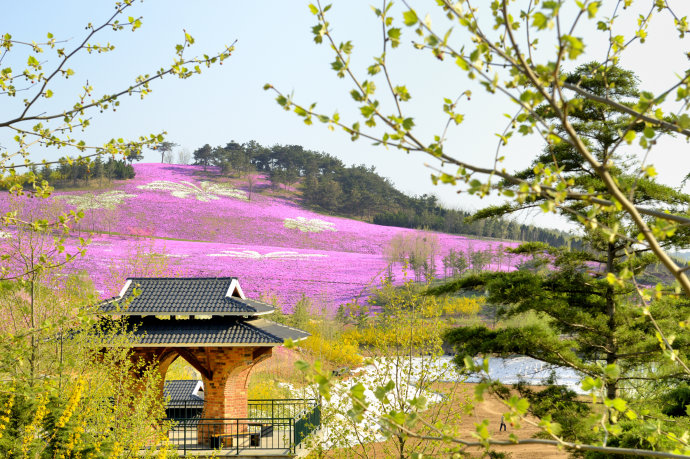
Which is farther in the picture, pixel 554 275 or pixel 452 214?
pixel 452 214

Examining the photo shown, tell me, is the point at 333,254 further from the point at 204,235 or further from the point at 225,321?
the point at 225,321

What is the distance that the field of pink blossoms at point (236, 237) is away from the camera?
29.0 metres

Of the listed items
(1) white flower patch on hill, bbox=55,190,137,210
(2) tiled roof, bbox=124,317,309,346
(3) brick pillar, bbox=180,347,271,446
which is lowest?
(3) brick pillar, bbox=180,347,271,446

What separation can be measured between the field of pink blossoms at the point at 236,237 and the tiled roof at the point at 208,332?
14.2m

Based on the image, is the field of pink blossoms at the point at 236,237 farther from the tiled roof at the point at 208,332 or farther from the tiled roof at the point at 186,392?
the tiled roof at the point at 208,332

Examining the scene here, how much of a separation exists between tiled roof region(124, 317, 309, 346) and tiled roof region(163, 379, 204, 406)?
2.95 meters

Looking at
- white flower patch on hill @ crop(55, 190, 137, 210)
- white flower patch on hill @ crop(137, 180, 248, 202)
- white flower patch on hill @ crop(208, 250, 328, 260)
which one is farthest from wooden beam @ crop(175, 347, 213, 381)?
white flower patch on hill @ crop(137, 180, 248, 202)

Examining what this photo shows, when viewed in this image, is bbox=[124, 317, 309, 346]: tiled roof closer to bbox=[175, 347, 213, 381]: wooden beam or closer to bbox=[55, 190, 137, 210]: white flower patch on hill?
bbox=[175, 347, 213, 381]: wooden beam

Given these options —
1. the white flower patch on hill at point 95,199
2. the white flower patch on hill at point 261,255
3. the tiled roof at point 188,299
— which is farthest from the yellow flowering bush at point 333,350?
the white flower patch on hill at point 95,199

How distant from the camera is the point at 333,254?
118 feet

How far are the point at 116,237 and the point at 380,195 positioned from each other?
72.7ft

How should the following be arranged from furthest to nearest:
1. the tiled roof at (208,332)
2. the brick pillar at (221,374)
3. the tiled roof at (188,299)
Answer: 1. the brick pillar at (221,374)
2. the tiled roof at (188,299)
3. the tiled roof at (208,332)

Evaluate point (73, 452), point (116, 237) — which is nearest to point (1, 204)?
point (116, 237)

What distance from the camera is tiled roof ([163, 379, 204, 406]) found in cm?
1400
